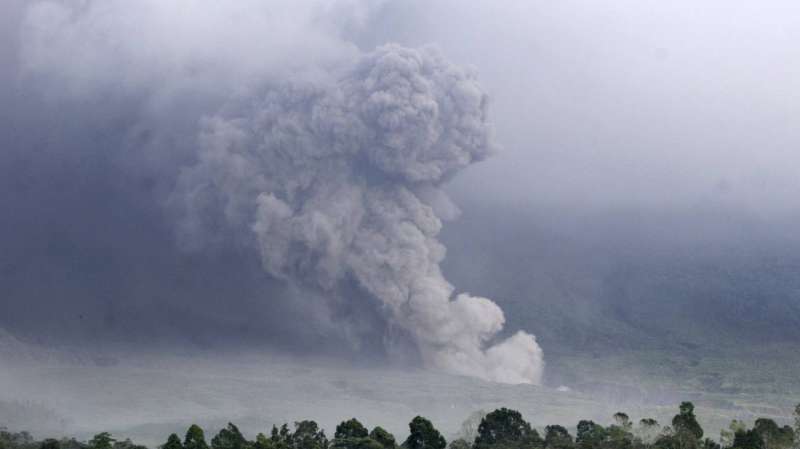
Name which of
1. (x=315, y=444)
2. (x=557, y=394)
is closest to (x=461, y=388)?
(x=557, y=394)

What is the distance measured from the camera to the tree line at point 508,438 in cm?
4762

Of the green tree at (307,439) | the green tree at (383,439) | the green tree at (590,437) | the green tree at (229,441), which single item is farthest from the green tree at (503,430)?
the green tree at (229,441)

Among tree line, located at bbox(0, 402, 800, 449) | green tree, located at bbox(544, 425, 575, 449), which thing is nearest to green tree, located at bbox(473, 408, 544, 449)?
tree line, located at bbox(0, 402, 800, 449)

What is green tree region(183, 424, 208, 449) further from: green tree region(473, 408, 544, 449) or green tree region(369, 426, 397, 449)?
green tree region(473, 408, 544, 449)

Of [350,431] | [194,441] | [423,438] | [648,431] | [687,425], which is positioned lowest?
[194,441]

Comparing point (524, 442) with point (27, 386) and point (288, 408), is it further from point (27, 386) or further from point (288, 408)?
point (27, 386)

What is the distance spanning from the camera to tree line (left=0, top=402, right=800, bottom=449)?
156 feet

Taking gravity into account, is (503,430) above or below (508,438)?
above

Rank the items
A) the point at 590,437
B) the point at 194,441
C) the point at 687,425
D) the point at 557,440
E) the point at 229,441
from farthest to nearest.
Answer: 1. the point at 229,441
2. the point at 590,437
3. the point at 687,425
4. the point at 557,440
5. the point at 194,441

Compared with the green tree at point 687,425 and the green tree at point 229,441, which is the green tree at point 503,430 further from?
the green tree at point 229,441

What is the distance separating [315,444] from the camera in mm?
53219

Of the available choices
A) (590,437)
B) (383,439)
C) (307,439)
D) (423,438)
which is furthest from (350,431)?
(590,437)

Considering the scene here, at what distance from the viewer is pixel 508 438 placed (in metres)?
55.9

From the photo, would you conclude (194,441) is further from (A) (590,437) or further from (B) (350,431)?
(A) (590,437)
